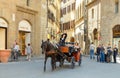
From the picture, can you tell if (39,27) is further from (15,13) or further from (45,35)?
(15,13)

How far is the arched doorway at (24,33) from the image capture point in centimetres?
3775

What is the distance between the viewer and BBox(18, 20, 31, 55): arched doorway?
1486 inches

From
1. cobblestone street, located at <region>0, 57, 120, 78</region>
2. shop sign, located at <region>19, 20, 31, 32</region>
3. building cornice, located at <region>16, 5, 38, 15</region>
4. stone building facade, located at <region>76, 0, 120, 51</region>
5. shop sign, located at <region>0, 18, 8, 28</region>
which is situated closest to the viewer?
cobblestone street, located at <region>0, 57, 120, 78</region>

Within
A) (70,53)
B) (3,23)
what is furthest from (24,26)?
(70,53)

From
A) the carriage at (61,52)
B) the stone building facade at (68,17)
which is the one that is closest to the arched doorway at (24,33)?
the carriage at (61,52)

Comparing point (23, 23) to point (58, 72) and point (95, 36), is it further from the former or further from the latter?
point (58, 72)

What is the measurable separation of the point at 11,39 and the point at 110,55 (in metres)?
9.62

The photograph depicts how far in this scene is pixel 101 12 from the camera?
47.7m

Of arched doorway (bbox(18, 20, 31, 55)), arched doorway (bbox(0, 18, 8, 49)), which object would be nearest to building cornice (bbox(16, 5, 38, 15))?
arched doorway (bbox(18, 20, 31, 55))

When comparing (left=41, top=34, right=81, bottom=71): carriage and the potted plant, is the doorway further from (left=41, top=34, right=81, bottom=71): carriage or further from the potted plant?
(left=41, top=34, right=81, bottom=71): carriage

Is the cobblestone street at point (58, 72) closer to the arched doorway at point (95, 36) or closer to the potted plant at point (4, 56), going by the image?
the potted plant at point (4, 56)

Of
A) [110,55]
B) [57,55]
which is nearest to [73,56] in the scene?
[57,55]

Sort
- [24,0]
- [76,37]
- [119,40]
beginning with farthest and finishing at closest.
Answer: [76,37] < [119,40] < [24,0]

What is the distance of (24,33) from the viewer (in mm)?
39062
